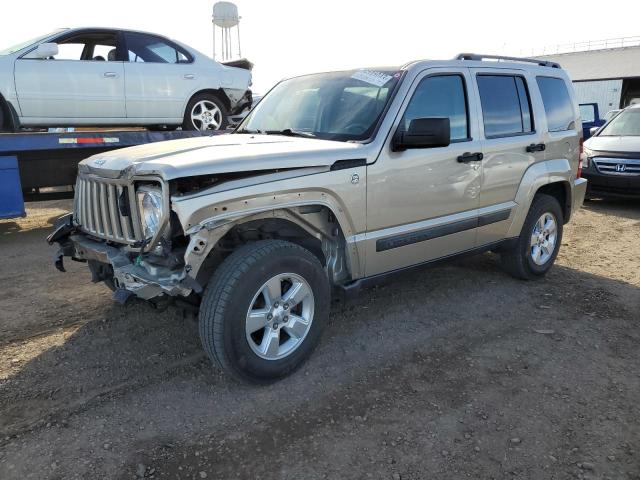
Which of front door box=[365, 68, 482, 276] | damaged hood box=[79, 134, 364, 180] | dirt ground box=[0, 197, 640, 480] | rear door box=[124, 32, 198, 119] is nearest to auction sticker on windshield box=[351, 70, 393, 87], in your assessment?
front door box=[365, 68, 482, 276]

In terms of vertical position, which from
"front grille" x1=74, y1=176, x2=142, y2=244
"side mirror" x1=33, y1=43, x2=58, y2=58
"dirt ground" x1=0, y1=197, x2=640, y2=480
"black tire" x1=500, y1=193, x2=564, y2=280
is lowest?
"dirt ground" x1=0, y1=197, x2=640, y2=480

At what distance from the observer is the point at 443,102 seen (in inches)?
159

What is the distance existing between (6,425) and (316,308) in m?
1.85

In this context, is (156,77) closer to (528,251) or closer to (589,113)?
(528,251)

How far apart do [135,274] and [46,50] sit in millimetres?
5018

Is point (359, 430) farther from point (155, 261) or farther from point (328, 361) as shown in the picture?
point (155, 261)

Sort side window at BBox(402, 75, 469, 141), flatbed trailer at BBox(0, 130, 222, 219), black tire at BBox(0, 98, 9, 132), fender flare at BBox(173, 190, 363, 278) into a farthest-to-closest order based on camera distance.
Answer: black tire at BBox(0, 98, 9, 132)
flatbed trailer at BBox(0, 130, 222, 219)
side window at BBox(402, 75, 469, 141)
fender flare at BBox(173, 190, 363, 278)

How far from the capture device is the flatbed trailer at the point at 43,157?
634 cm

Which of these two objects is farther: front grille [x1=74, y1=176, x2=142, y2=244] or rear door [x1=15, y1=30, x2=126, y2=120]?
rear door [x1=15, y1=30, x2=126, y2=120]

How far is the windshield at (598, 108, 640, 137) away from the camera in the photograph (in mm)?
10000

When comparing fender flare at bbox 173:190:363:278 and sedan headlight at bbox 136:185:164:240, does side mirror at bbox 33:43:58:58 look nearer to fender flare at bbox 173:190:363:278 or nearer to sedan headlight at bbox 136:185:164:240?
sedan headlight at bbox 136:185:164:240

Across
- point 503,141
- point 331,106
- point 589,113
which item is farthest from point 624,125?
point 331,106

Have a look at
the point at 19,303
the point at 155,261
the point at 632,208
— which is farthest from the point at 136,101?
the point at 632,208

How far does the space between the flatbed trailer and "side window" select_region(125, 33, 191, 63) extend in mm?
1338
